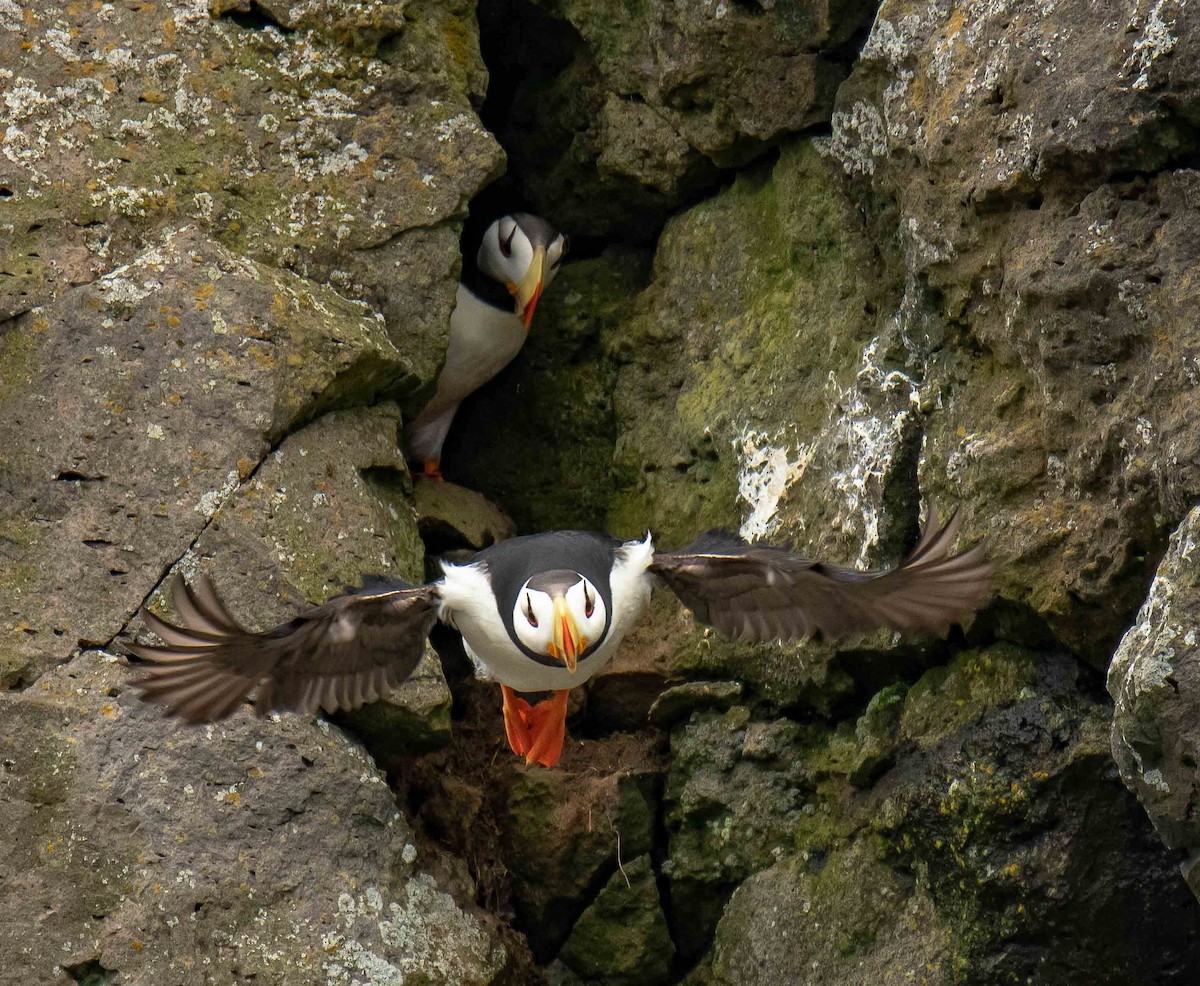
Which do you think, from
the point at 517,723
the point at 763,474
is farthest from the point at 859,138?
the point at 517,723

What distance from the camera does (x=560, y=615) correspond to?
13.5 ft

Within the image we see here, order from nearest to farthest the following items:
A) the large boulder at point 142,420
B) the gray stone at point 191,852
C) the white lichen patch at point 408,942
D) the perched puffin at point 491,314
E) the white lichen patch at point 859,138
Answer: the gray stone at point 191,852, the white lichen patch at point 408,942, the large boulder at point 142,420, the white lichen patch at point 859,138, the perched puffin at point 491,314

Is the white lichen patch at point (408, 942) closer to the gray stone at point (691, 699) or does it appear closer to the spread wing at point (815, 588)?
the gray stone at point (691, 699)

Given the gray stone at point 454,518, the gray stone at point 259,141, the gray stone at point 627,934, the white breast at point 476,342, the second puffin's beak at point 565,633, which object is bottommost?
the gray stone at point 627,934

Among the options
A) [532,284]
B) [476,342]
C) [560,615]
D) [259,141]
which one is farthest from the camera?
[476,342]

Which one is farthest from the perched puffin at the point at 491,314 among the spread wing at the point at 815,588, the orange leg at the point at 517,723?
the spread wing at the point at 815,588

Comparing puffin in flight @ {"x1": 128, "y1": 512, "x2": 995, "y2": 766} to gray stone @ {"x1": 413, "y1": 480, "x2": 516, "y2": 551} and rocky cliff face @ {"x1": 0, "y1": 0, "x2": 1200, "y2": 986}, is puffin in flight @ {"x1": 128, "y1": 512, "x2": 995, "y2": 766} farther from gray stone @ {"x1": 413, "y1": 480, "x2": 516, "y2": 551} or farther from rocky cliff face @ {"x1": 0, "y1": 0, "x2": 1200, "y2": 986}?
gray stone @ {"x1": 413, "y1": 480, "x2": 516, "y2": 551}

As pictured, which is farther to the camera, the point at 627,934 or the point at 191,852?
the point at 627,934

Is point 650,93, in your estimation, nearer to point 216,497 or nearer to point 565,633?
point 216,497

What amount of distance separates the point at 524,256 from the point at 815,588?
77.4 inches

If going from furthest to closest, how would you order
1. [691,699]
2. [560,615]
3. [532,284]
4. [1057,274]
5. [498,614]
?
1. [532,284]
2. [691,699]
3. [498,614]
4. [560,615]
5. [1057,274]

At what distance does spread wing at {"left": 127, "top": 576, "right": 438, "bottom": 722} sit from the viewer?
402 centimetres

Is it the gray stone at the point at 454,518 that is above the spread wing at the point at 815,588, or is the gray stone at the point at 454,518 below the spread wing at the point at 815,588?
below

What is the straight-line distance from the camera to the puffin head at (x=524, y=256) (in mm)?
5656
